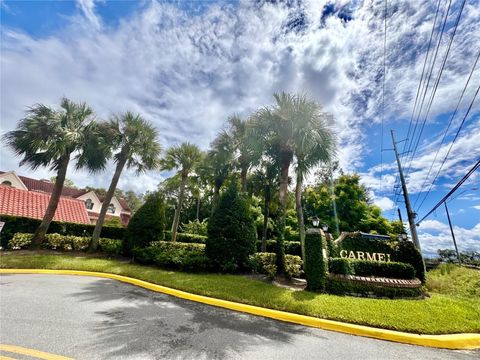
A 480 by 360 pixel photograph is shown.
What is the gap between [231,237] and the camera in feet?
31.9

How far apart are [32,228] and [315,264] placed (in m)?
16.9

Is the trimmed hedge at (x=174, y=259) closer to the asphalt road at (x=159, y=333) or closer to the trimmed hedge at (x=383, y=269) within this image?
the asphalt road at (x=159, y=333)

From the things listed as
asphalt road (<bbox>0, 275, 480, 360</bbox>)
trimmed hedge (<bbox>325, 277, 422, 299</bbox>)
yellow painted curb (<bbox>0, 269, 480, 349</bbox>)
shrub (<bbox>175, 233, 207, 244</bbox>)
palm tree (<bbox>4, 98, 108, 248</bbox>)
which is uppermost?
palm tree (<bbox>4, 98, 108, 248</bbox>)

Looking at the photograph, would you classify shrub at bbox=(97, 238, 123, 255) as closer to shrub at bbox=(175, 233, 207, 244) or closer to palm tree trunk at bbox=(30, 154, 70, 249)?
palm tree trunk at bbox=(30, 154, 70, 249)

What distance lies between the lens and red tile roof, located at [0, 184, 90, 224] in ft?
58.0

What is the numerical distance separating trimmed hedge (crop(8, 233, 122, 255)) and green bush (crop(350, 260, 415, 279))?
1163cm

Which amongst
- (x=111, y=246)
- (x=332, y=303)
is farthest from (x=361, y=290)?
(x=111, y=246)

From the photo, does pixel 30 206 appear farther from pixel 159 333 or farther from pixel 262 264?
pixel 159 333

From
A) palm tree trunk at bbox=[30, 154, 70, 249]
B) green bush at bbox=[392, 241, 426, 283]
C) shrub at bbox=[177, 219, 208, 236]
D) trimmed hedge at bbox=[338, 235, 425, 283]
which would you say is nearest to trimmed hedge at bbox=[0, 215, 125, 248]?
palm tree trunk at bbox=[30, 154, 70, 249]

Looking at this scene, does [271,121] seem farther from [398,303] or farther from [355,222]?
[355,222]

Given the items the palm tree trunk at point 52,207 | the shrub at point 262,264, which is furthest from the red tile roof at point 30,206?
the shrub at point 262,264

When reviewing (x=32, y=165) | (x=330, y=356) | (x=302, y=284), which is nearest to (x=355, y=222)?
(x=302, y=284)

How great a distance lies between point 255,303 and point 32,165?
1517 centimetres

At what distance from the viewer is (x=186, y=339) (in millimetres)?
3990
